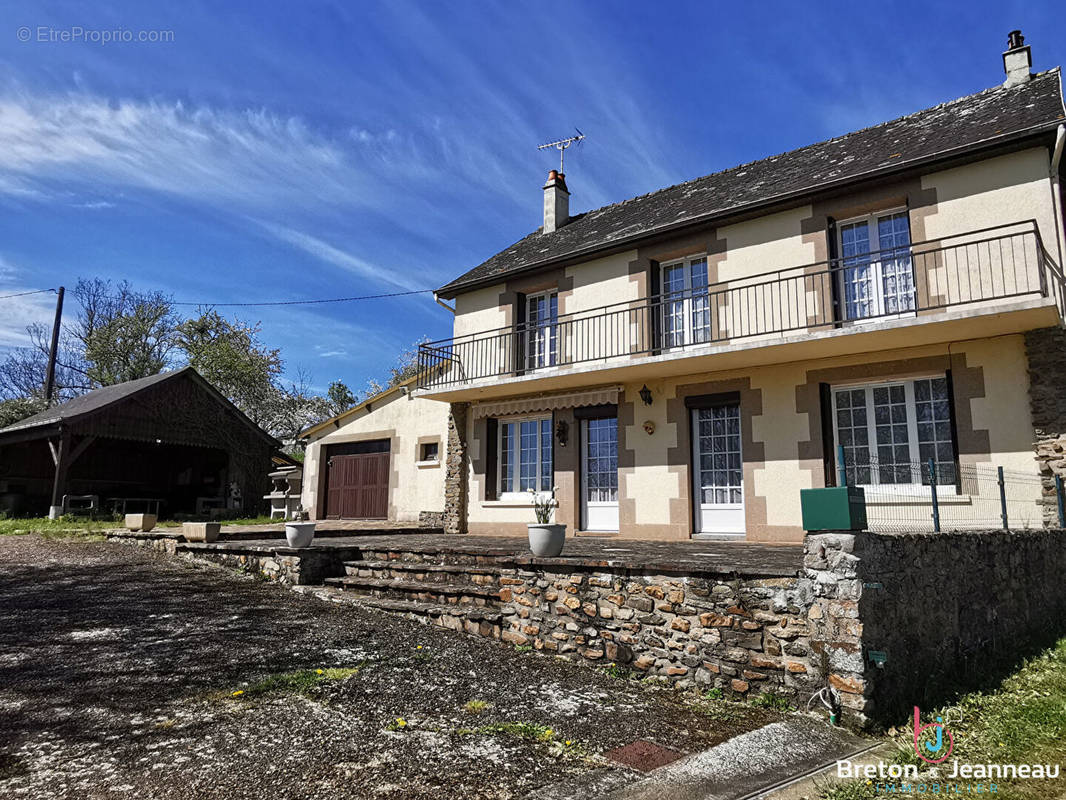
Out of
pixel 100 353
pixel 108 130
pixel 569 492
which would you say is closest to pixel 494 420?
pixel 569 492

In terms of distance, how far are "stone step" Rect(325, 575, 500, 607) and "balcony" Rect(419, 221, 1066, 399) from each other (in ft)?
17.4

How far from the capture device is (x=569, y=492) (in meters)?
12.0

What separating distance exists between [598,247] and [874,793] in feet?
33.4

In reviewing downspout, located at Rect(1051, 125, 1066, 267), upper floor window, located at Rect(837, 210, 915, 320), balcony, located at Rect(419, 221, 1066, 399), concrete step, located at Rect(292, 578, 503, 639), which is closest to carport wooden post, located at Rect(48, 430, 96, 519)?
balcony, located at Rect(419, 221, 1066, 399)

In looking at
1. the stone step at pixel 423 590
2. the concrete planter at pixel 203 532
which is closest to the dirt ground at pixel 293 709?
the stone step at pixel 423 590

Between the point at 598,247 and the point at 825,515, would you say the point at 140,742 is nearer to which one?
the point at 825,515

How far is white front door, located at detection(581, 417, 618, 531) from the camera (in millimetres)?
11742

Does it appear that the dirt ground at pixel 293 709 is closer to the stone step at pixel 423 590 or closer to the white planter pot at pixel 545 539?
the stone step at pixel 423 590

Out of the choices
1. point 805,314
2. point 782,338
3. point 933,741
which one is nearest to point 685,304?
point 805,314

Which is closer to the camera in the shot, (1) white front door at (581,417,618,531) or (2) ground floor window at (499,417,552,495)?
(1) white front door at (581,417,618,531)

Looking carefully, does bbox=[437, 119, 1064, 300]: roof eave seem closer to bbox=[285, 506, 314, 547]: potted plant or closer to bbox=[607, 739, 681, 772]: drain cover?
Answer: bbox=[285, 506, 314, 547]: potted plant

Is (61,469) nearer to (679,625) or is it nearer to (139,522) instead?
(139,522)

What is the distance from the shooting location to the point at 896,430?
908cm

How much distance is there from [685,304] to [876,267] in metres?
3.09
